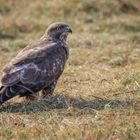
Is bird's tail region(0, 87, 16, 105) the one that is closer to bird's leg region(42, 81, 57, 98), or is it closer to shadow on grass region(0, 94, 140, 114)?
shadow on grass region(0, 94, 140, 114)

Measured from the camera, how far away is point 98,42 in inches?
596

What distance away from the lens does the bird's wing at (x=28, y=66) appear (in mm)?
10070

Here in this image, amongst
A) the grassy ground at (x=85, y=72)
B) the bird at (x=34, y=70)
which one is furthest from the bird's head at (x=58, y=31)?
the grassy ground at (x=85, y=72)

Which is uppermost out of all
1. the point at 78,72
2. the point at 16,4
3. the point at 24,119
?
the point at 24,119

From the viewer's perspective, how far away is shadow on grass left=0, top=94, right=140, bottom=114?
9906mm

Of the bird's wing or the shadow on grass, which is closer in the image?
the shadow on grass

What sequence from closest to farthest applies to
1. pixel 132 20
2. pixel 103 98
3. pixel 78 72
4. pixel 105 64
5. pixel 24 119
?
pixel 24 119, pixel 103 98, pixel 78 72, pixel 105 64, pixel 132 20

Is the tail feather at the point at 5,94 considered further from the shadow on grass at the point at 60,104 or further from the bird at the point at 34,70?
the shadow on grass at the point at 60,104

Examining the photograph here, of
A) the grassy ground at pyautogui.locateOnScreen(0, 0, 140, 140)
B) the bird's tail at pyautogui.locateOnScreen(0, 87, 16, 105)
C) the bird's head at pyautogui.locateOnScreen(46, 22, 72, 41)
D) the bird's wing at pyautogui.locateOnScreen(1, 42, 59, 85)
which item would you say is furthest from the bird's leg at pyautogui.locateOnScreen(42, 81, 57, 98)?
the bird's head at pyautogui.locateOnScreen(46, 22, 72, 41)

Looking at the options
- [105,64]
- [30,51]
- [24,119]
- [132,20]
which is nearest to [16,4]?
[132,20]

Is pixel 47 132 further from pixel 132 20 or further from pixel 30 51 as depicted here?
pixel 132 20

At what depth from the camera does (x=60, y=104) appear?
10.1m

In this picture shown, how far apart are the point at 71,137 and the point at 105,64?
5269mm

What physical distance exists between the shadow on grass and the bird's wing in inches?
12.4
